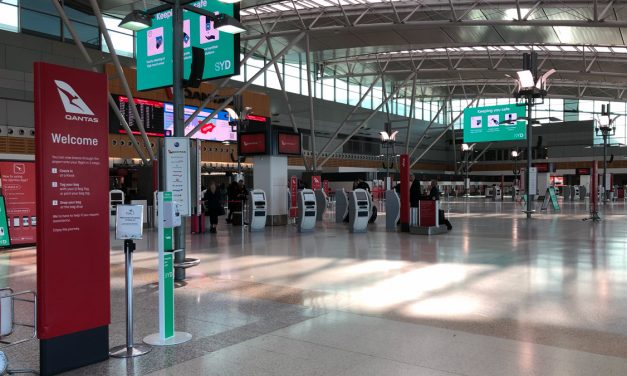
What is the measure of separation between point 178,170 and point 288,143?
487 inches

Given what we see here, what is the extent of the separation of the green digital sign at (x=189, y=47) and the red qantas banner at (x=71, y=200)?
530 cm

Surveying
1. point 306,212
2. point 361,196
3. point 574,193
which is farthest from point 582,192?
point 306,212

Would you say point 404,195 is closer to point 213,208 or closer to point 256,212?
point 256,212

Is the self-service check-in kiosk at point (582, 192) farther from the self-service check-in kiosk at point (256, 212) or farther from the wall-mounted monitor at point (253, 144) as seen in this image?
Result: the self-service check-in kiosk at point (256, 212)

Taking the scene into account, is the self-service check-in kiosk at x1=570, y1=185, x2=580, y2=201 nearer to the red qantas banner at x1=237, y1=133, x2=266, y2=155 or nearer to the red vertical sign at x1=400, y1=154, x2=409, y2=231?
the red vertical sign at x1=400, y1=154, x2=409, y2=231

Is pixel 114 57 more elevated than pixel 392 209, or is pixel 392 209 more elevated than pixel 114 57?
pixel 114 57

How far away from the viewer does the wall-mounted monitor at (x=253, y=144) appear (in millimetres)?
18453

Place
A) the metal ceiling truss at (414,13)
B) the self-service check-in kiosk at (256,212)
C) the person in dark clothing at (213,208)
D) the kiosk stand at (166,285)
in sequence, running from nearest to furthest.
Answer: the kiosk stand at (166,285) < the person in dark clothing at (213,208) < the self-service check-in kiosk at (256,212) < the metal ceiling truss at (414,13)

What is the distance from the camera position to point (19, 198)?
12.4 meters

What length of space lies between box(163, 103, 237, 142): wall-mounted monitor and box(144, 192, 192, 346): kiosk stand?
24.3 metres

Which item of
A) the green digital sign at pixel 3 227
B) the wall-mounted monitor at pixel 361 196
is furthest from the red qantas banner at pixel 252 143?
the green digital sign at pixel 3 227

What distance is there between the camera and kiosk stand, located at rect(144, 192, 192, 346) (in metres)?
4.92

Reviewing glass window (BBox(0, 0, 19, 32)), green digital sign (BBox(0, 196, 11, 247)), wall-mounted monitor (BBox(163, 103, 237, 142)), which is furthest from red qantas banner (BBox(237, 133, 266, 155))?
glass window (BBox(0, 0, 19, 32))

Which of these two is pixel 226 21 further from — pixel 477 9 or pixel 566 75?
pixel 566 75
